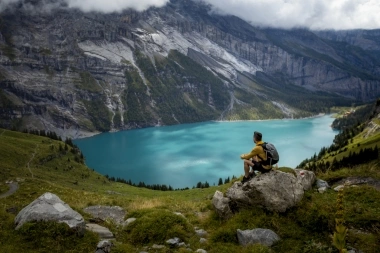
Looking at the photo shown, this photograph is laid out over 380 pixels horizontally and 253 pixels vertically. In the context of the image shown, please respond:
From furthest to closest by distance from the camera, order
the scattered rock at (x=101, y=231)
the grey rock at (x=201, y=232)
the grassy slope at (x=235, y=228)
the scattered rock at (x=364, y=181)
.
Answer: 1. the scattered rock at (x=364, y=181)
2. the grey rock at (x=201, y=232)
3. the scattered rock at (x=101, y=231)
4. the grassy slope at (x=235, y=228)

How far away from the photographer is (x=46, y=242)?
529 inches

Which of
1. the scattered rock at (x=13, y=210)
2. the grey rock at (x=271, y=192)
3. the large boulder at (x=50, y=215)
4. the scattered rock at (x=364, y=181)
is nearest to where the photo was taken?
the large boulder at (x=50, y=215)

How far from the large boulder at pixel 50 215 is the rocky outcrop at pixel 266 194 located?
6.99 meters

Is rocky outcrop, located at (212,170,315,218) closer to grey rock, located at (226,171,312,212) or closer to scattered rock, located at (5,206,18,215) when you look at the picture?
grey rock, located at (226,171,312,212)

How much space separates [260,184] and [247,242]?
10.0 ft

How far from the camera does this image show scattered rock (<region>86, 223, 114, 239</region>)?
15.1 meters

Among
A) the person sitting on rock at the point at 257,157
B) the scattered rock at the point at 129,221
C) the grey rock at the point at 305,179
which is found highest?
the person sitting on rock at the point at 257,157

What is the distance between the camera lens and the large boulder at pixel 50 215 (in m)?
14.4

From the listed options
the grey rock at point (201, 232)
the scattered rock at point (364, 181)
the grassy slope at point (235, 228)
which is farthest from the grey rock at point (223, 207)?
the scattered rock at point (364, 181)

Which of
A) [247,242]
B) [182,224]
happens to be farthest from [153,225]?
[247,242]

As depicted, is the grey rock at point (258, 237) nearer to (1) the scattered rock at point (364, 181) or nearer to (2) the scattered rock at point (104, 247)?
(2) the scattered rock at point (104, 247)

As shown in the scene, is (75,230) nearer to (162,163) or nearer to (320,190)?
(320,190)

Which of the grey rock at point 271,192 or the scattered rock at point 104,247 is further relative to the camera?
the grey rock at point 271,192

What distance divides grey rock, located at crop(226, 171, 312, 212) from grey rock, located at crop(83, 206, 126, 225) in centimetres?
696
